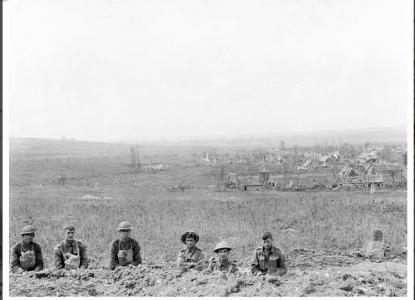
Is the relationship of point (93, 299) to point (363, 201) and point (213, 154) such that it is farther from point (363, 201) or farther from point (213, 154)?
point (363, 201)

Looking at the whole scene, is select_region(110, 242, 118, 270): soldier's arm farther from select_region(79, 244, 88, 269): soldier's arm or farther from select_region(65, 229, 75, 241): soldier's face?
select_region(65, 229, 75, 241): soldier's face

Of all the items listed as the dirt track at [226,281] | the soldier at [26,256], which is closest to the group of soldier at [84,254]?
the soldier at [26,256]

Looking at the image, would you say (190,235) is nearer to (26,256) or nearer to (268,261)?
(268,261)

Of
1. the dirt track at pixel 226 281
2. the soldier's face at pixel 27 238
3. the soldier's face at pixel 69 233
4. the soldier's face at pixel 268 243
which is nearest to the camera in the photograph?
the dirt track at pixel 226 281

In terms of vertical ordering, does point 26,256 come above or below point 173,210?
below

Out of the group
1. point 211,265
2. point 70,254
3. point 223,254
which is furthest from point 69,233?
point 223,254

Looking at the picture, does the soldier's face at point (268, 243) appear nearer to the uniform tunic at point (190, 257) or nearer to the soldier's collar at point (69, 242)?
the uniform tunic at point (190, 257)
